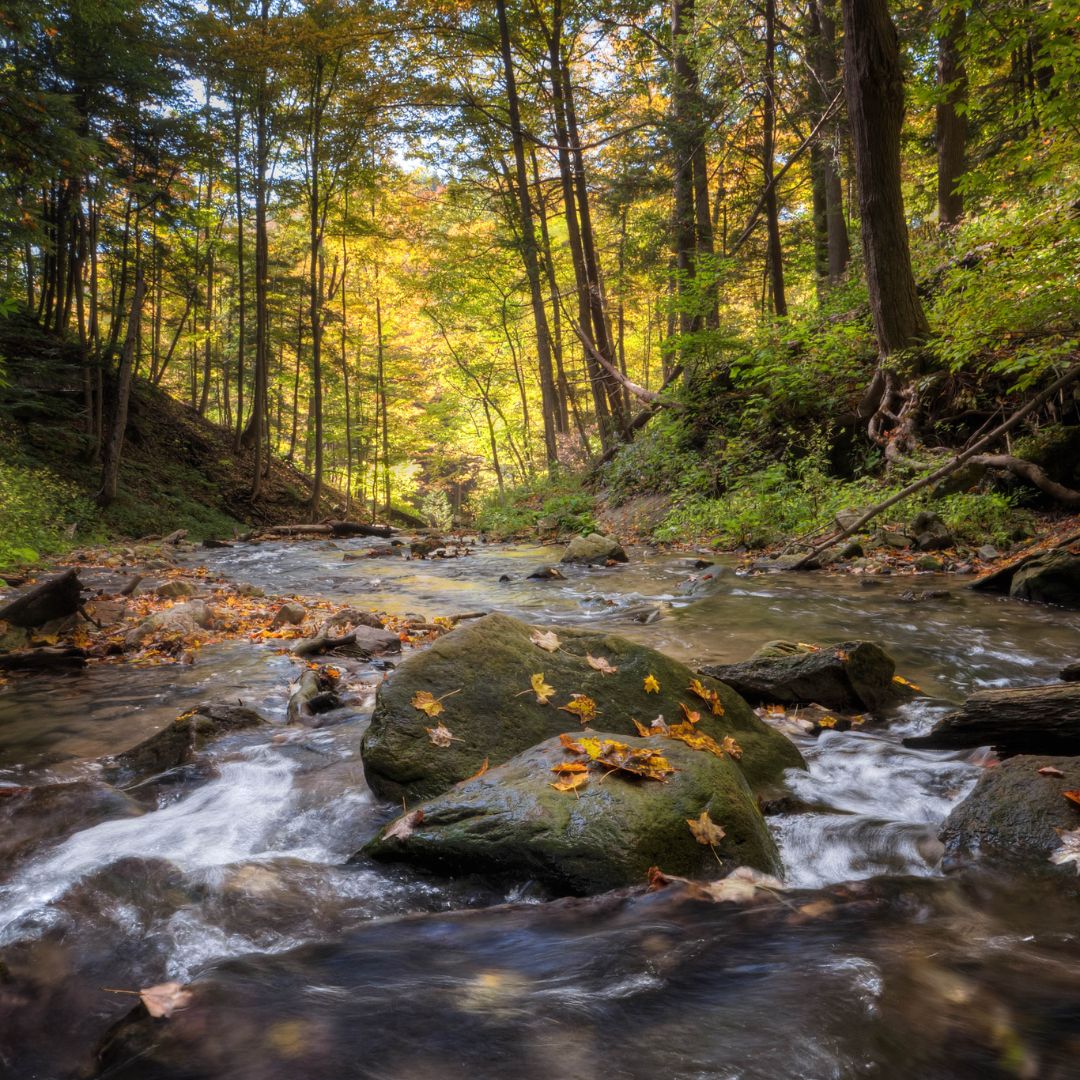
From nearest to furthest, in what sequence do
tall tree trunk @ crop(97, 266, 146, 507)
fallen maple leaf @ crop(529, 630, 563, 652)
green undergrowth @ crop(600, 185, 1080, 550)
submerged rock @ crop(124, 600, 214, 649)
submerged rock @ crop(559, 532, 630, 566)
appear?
fallen maple leaf @ crop(529, 630, 563, 652)
submerged rock @ crop(124, 600, 214, 649)
green undergrowth @ crop(600, 185, 1080, 550)
submerged rock @ crop(559, 532, 630, 566)
tall tree trunk @ crop(97, 266, 146, 507)

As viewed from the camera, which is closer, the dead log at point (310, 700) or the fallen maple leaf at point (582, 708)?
the fallen maple leaf at point (582, 708)

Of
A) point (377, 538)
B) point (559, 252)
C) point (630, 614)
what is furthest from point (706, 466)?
point (559, 252)

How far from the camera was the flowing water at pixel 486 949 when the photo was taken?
1638 mm

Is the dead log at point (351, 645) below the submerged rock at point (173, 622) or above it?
below

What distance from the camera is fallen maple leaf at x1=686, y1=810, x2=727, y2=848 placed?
2383mm

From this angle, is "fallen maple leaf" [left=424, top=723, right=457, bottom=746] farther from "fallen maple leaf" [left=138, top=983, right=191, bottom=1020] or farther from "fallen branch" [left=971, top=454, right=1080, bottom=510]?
"fallen branch" [left=971, top=454, right=1080, bottom=510]

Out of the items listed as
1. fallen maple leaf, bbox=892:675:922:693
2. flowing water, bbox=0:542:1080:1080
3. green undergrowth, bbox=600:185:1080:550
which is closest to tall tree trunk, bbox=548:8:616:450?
green undergrowth, bbox=600:185:1080:550

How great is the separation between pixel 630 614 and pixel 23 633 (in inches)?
219

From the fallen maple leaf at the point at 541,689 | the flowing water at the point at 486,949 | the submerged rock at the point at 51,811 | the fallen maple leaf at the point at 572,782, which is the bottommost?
the flowing water at the point at 486,949

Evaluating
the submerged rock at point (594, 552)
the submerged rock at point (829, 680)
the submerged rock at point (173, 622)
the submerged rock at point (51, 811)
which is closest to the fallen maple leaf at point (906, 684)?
the submerged rock at point (829, 680)

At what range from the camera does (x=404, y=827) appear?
103 inches

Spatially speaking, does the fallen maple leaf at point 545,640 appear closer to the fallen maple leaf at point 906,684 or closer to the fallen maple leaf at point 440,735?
the fallen maple leaf at point 440,735

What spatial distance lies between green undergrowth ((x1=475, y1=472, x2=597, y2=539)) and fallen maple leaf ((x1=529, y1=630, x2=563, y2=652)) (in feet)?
40.2

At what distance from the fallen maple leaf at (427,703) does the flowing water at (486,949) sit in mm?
459
